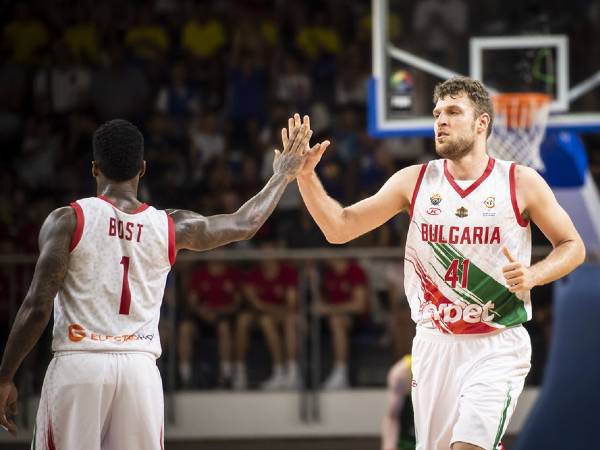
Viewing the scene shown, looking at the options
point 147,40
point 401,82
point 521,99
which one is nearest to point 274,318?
point 401,82

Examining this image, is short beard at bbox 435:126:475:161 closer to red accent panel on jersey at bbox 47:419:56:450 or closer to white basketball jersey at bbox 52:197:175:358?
white basketball jersey at bbox 52:197:175:358

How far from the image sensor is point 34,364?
406 inches

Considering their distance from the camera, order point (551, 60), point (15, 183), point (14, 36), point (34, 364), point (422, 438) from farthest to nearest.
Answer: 1. point (14, 36)
2. point (15, 183)
3. point (34, 364)
4. point (551, 60)
5. point (422, 438)

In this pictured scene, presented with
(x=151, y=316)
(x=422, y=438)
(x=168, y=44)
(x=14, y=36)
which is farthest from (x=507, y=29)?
(x=14, y=36)

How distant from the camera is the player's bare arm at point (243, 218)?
16.4ft

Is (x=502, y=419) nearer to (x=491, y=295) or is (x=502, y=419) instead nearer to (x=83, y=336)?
(x=491, y=295)

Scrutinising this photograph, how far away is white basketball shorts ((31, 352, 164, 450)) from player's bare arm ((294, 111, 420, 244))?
1.35m

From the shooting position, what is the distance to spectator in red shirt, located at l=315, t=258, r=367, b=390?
10.5 metres

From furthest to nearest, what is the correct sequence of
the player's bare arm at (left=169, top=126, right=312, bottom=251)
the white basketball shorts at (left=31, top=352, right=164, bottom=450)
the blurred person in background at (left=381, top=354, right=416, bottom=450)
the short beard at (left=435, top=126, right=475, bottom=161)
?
1. the blurred person in background at (left=381, top=354, right=416, bottom=450)
2. the short beard at (left=435, top=126, right=475, bottom=161)
3. the player's bare arm at (left=169, top=126, right=312, bottom=251)
4. the white basketball shorts at (left=31, top=352, right=164, bottom=450)

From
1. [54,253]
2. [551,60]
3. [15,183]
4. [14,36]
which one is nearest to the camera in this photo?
[54,253]

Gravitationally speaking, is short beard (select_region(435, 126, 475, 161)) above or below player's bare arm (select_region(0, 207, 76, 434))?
above

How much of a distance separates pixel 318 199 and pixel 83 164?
7667 mm

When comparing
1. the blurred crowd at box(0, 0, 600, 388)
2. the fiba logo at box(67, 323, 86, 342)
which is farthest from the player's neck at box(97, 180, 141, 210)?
→ the blurred crowd at box(0, 0, 600, 388)

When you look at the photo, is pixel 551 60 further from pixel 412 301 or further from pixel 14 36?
pixel 14 36
